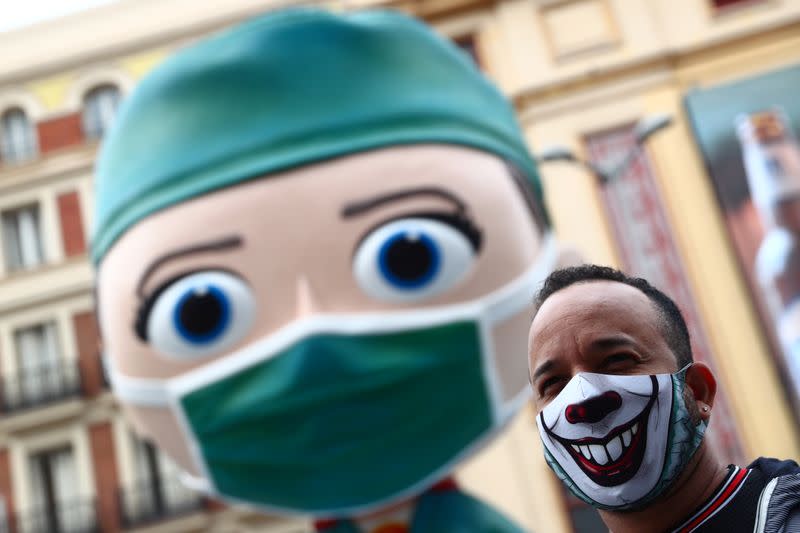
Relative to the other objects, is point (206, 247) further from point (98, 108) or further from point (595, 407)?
point (98, 108)

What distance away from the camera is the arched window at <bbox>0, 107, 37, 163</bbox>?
1499cm

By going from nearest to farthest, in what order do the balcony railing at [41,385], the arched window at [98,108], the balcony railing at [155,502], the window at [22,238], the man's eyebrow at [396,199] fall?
the man's eyebrow at [396,199] < the balcony railing at [155,502] < the balcony railing at [41,385] < the window at [22,238] < the arched window at [98,108]

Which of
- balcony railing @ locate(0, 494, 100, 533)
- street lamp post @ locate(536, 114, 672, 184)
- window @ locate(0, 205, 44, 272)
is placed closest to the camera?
street lamp post @ locate(536, 114, 672, 184)

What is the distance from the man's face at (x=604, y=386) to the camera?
Answer: 1.77 meters

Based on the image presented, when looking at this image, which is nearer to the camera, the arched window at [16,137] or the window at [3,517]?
the window at [3,517]

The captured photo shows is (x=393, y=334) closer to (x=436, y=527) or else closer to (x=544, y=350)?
(x=436, y=527)

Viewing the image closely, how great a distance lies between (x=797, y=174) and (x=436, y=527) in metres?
7.26

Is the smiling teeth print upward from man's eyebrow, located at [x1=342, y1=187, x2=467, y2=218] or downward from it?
downward

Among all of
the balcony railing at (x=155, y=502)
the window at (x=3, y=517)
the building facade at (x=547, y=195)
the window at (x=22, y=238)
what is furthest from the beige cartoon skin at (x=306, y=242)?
the window at (x=22, y=238)

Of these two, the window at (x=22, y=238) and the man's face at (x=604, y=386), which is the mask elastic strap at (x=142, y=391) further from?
the window at (x=22, y=238)

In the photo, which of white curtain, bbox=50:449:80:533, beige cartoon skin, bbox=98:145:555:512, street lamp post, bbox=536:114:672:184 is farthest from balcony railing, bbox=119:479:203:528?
beige cartoon skin, bbox=98:145:555:512

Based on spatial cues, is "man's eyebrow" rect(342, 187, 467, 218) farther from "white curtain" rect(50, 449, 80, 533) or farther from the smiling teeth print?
"white curtain" rect(50, 449, 80, 533)

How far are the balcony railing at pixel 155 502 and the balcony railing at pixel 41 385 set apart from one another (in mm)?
1508

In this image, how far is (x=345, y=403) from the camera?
214 inches
